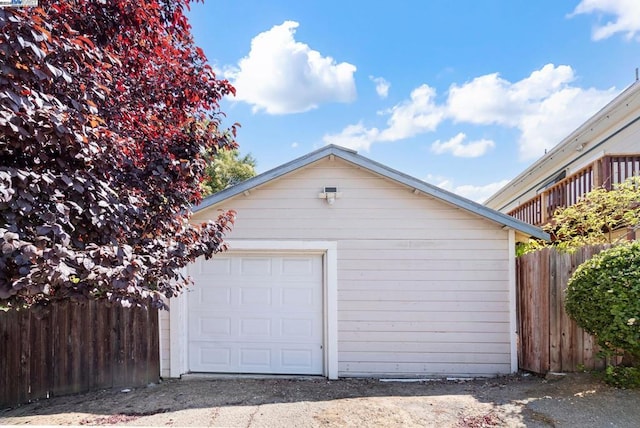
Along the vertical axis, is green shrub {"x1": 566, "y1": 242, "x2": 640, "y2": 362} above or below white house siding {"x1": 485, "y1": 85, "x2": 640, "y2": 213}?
below

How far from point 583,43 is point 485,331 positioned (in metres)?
8.18

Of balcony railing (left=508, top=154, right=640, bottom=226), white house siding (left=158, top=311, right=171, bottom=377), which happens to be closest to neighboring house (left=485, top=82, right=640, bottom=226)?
balcony railing (left=508, top=154, right=640, bottom=226)

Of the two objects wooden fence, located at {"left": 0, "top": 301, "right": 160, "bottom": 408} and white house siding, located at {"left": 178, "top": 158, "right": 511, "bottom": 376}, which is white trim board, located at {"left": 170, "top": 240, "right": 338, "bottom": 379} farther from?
wooden fence, located at {"left": 0, "top": 301, "right": 160, "bottom": 408}

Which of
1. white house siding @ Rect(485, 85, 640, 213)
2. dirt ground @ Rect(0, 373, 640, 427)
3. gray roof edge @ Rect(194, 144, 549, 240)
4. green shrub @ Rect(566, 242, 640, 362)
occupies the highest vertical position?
white house siding @ Rect(485, 85, 640, 213)

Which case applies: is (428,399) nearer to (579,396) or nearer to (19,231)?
(579,396)

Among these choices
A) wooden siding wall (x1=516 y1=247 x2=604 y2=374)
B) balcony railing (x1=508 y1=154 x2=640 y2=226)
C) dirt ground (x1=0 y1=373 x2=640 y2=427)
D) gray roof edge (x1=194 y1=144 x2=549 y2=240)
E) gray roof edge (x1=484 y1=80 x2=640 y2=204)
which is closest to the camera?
dirt ground (x1=0 y1=373 x2=640 y2=427)

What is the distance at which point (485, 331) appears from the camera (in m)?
6.18

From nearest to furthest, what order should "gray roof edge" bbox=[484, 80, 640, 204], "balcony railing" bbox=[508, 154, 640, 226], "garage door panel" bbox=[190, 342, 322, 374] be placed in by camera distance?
"garage door panel" bbox=[190, 342, 322, 374]
"balcony railing" bbox=[508, 154, 640, 226]
"gray roof edge" bbox=[484, 80, 640, 204]

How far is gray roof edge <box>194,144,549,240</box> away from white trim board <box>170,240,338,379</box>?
0.87 m

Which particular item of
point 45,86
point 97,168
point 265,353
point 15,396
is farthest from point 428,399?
point 15,396

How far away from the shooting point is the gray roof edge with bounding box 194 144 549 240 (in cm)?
604

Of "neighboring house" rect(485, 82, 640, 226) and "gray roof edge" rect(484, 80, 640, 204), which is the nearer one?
"neighboring house" rect(485, 82, 640, 226)

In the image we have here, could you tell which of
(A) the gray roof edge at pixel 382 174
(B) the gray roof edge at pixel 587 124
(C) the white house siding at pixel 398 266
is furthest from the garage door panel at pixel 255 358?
(B) the gray roof edge at pixel 587 124

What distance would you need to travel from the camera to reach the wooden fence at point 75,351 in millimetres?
5676
